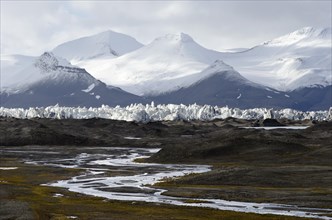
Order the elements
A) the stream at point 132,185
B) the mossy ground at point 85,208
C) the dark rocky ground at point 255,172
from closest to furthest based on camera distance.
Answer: the mossy ground at point 85,208 → the stream at point 132,185 → the dark rocky ground at point 255,172

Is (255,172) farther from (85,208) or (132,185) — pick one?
(85,208)

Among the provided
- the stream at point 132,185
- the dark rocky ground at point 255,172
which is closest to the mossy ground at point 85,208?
the dark rocky ground at point 255,172

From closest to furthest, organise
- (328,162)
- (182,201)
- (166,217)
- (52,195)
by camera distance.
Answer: (166,217) → (182,201) → (52,195) → (328,162)

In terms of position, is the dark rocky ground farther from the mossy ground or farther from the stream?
the stream

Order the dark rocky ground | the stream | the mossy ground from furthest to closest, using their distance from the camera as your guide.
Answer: the dark rocky ground < the stream < the mossy ground

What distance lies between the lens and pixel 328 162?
5295 inches

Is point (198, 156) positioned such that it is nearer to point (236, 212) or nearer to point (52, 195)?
point (52, 195)

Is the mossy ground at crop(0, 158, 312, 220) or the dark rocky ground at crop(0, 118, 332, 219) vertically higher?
the dark rocky ground at crop(0, 118, 332, 219)

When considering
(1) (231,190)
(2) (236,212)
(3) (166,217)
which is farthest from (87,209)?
(1) (231,190)

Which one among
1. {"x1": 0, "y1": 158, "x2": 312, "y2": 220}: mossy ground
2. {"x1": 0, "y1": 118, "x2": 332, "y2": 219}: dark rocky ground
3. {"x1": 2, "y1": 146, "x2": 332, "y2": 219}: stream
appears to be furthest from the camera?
{"x1": 0, "y1": 118, "x2": 332, "y2": 219}: dark rocky ground

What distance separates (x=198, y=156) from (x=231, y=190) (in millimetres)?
72882

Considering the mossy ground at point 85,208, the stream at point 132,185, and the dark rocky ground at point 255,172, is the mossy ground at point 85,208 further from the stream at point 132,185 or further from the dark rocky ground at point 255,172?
the stream at point 132,185

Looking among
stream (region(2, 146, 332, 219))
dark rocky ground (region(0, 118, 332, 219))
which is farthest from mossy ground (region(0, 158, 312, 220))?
stream (region(2, 146, 332, 219))

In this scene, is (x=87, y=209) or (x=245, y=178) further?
(x=245, y=178)
